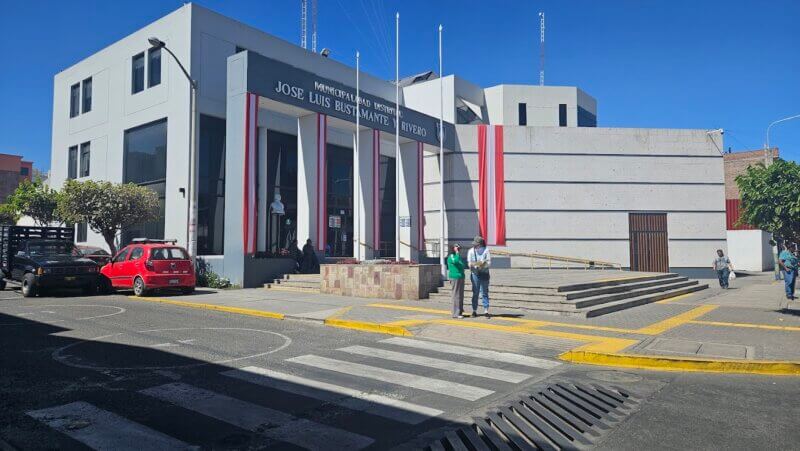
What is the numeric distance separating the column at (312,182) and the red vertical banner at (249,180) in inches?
92.5

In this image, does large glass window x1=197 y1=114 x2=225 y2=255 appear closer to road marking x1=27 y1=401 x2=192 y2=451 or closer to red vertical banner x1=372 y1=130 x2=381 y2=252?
red vertical banner x1=372 y1=130 x2=381 y2=252

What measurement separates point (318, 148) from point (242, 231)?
4924 mm

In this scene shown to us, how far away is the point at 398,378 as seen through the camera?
6.39 m

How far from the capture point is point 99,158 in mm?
28469

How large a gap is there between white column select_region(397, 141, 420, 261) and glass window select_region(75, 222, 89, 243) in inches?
735

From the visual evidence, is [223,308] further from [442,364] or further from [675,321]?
[675,321]

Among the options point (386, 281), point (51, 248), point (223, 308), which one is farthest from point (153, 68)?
point (386, 281)

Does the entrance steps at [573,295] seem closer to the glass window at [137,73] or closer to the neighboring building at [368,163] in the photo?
the neighboring building at [368,163]

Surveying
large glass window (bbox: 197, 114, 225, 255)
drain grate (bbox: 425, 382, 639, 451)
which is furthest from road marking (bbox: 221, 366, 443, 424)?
large glass window (bbox: 197, 114, 225, 255)

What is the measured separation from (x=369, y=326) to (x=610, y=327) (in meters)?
4.93

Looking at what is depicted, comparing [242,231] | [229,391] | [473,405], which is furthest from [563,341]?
[242,231]

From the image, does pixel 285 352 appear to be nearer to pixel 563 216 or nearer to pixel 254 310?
pixel 254 310

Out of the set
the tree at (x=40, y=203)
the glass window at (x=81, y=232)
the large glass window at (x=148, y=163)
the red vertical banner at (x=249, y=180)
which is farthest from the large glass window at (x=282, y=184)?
the tree at (x=40, y=203)

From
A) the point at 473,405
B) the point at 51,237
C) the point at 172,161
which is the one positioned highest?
the point at 172,161
